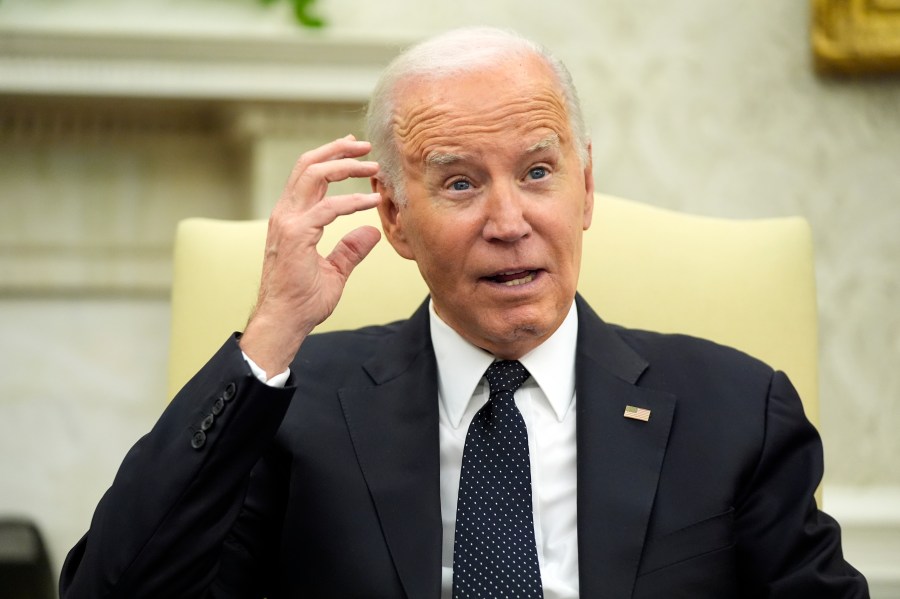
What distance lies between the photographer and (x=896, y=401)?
9.57 feet

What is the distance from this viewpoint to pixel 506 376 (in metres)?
1.73

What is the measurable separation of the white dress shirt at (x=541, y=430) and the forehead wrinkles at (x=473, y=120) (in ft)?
0.90

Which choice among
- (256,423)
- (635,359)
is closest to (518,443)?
(635,359)

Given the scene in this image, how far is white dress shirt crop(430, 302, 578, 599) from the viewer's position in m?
1.65

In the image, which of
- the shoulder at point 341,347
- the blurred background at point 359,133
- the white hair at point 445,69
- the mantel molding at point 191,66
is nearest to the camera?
the white hair at point 445,69

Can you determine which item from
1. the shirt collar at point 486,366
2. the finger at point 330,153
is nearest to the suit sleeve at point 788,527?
the shirt collar at point 486,366

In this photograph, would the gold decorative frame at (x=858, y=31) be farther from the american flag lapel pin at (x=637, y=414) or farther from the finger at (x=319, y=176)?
the finger at (x=319, y=176)

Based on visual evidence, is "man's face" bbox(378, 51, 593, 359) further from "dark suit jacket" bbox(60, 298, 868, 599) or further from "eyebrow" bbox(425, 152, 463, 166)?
"dark suit jacket" bbox(60, 298, 868, 599)

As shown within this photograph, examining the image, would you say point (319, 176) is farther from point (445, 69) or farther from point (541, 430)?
point (541, 430)

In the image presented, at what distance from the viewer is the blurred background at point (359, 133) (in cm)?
287

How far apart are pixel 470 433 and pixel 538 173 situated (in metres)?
0.37

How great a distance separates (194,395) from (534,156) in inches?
21.7

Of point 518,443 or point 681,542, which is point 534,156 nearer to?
point 518,443

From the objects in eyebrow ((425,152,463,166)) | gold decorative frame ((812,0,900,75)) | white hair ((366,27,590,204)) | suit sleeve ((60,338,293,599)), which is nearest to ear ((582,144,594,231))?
white hair ((366,27,590,204))
